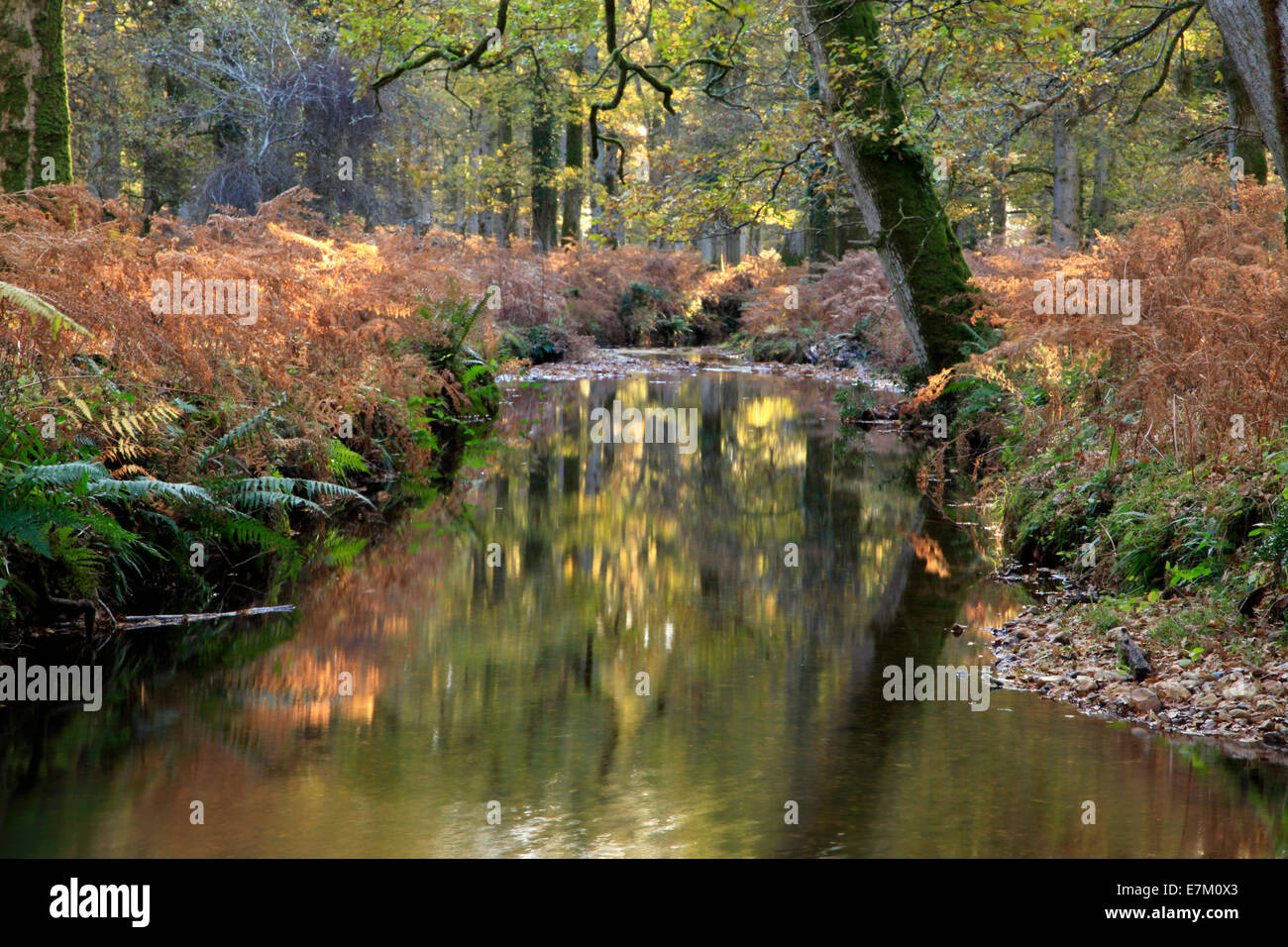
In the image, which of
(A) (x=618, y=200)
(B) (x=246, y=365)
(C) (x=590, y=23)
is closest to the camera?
(B) (x=246, y=365)

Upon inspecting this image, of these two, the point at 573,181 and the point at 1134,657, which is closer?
the point at 1134,657

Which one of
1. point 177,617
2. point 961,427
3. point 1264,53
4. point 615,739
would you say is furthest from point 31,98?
point 961,427

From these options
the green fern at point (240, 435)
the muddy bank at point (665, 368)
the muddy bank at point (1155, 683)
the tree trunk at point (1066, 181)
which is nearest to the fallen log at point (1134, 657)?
the muddy bank at point (1155, 683)

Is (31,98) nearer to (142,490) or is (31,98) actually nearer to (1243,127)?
(142,490)

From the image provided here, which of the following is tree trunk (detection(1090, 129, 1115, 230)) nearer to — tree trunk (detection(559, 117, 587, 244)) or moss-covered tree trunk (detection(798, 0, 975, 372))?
tree trunk (detection(559, 117, 587, 244))

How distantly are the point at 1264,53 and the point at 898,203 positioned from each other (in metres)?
8.18

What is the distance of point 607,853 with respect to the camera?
3881mm

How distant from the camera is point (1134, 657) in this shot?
5465 millimetres

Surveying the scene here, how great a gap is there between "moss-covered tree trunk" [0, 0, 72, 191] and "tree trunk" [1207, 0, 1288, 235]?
815 cm

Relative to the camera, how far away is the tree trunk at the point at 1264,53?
4.98 meters

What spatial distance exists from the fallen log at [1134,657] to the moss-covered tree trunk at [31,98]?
8260mm
